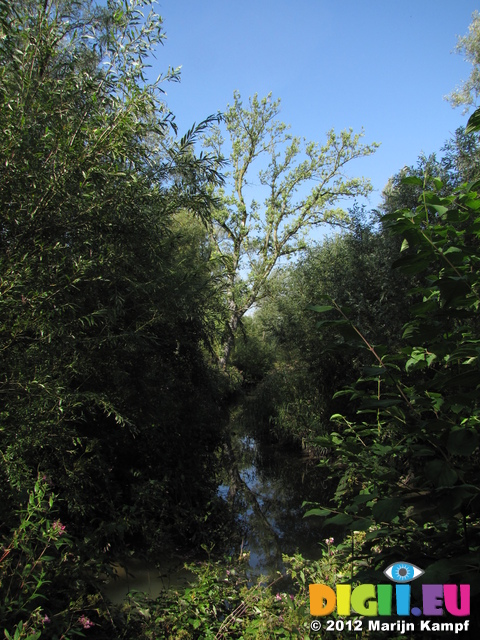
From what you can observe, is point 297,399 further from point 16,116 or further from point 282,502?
point 16,116

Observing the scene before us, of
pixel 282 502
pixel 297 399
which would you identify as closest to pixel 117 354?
pixel 282 502

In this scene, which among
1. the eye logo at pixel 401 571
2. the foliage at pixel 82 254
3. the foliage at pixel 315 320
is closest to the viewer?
the eye logo at pixel 401 571

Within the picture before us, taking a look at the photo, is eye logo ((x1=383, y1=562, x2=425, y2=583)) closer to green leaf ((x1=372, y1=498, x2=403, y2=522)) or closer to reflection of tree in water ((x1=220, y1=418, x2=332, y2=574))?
green leaf ((x1=372, y1=498, x2=403, y2=522))

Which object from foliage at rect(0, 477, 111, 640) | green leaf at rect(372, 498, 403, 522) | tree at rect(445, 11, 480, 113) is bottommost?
foliage at rect(0, 477, 111, 640)

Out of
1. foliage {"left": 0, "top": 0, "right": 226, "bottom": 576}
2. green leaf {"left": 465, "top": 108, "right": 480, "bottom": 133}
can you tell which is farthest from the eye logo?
foliage {"left": 0, "top": 0, "right": 226, "bottom": 576}

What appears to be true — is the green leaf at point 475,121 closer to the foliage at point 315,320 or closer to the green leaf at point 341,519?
the green leaf at point 341,519

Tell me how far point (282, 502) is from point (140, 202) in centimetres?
674

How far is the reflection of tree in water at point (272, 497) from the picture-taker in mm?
6215

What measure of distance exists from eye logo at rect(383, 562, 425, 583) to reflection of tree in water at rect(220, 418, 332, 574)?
445 centimetres

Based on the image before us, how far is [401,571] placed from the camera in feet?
4.90

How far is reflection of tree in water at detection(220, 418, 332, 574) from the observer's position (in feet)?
20.4

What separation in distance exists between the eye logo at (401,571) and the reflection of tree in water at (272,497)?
14.6 ft

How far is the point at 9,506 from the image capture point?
261 centimetres

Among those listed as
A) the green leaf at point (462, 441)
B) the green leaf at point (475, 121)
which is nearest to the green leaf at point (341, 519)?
the green leaf at point (462, 441)
